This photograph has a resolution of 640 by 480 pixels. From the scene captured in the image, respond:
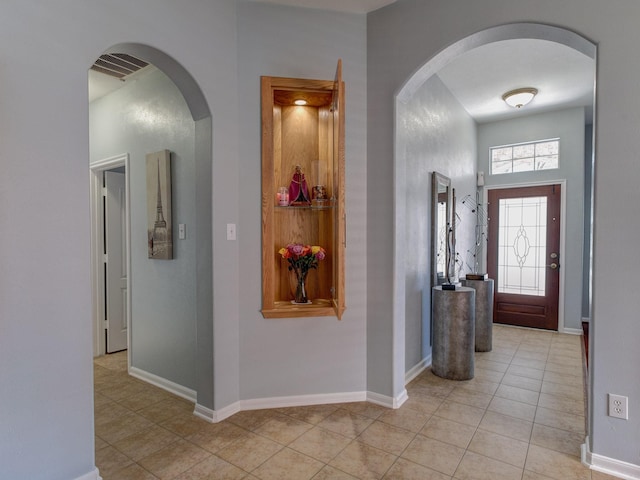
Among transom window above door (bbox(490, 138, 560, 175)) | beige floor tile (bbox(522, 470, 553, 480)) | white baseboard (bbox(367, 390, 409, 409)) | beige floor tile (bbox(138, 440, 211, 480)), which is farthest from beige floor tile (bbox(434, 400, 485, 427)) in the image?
transom window above door (bbox(490, 138, 560, 175))

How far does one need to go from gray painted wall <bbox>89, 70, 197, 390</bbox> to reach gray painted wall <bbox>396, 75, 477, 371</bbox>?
169cm

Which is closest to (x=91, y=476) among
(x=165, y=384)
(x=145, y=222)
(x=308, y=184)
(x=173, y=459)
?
(x=173, y=459)

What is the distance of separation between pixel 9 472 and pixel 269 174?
205cm

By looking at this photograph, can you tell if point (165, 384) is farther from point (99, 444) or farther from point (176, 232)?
point (176, 232)

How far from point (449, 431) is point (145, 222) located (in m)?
2.87

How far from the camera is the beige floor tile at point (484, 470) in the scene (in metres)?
1.93

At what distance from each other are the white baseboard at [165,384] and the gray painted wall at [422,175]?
6.00 ft

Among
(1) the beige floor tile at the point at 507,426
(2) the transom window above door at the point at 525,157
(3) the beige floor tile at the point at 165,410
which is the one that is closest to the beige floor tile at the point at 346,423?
(1) the beige floor tile at the point at 507,426

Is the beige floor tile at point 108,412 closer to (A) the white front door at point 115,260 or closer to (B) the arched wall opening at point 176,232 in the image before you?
(B) the arched wall opening at point 176,232

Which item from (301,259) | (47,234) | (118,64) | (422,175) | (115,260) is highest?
(118,64)

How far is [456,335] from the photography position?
3309 millimetres

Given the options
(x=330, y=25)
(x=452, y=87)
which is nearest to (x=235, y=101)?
(x=330, y=25)

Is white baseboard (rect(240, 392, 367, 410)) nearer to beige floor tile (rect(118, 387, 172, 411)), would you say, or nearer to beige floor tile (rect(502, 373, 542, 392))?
beige floor tile (rect(118, 387, 172, 411))

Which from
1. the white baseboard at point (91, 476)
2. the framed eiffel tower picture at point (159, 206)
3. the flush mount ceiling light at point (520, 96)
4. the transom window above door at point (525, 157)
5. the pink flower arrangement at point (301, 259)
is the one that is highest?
the flush mount ceiling light at point (520, 96)
